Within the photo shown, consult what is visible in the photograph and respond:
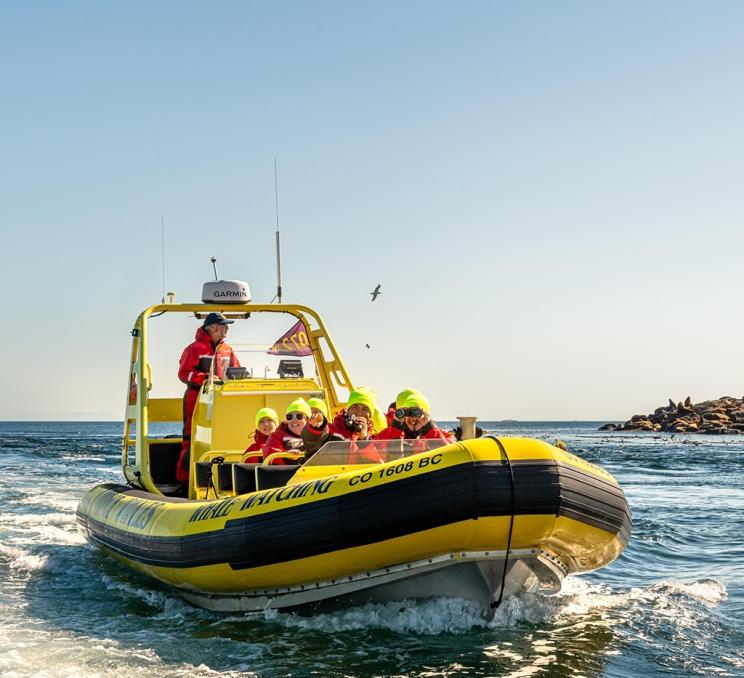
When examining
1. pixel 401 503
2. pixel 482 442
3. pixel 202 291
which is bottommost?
pixel 401 503

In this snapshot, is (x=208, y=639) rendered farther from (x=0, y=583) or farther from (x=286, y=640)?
(x=0, y=583)

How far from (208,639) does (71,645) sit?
0.86 metres

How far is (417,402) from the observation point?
708 cm

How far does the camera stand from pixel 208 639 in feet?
20.0

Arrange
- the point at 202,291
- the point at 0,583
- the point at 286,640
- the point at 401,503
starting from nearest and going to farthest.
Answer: the point at 401,503 < the point at 286,640 < the point at 0,583 < the point at 202,291

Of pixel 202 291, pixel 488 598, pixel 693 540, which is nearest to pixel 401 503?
pixel 488 598

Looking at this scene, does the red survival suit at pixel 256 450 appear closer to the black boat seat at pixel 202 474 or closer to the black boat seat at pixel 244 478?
the black boat seat at pixel 202 474

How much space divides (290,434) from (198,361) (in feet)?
7.66

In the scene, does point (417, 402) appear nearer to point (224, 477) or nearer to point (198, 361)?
point (224, 477)

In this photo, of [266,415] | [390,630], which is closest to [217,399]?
[266,415]

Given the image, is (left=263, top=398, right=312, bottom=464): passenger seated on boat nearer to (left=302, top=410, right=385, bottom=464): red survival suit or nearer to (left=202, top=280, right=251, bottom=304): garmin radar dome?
(left=302, top=410, right=385, bottom=464): red survival suit

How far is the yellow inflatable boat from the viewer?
545 centimetres

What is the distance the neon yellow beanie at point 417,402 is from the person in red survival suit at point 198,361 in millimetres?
2880

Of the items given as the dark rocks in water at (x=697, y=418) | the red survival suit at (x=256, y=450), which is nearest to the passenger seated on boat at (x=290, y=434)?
the red survival suit at (x=256, y=450)
